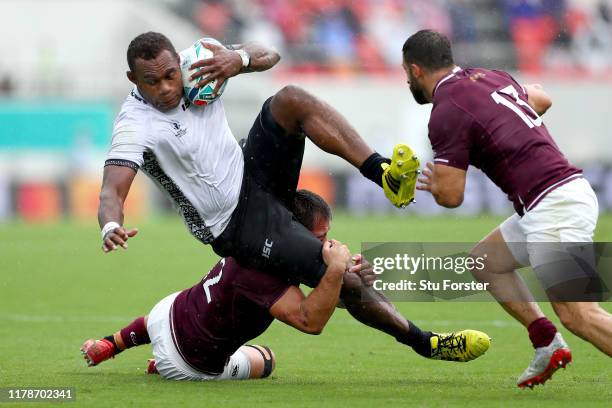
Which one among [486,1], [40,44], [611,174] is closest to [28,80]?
[40,44]

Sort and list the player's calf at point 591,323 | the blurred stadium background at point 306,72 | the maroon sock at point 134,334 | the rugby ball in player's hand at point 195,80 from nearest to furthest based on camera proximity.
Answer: the player's calf at point 591,323 → the rugby ball in player's hand at point 195,80 → the maroon sock at point 134,334 → the blurred stadium background at point 306,72

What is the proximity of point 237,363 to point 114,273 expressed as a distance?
8579 millimetres

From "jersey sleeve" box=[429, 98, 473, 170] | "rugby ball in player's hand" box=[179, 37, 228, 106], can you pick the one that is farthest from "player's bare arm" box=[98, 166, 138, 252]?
"jersey sleeve" box=[429, 98, 473, 170]

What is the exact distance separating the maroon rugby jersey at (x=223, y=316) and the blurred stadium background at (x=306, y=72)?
17.6 m

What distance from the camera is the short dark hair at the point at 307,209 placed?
27.0 feet

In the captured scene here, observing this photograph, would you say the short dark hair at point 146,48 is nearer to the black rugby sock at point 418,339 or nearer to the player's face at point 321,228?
the player's face at point 321,228

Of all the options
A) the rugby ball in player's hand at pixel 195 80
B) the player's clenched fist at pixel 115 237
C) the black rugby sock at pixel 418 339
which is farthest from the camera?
the black rugby sock at pixel 418 339

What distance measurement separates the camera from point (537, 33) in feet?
98.8

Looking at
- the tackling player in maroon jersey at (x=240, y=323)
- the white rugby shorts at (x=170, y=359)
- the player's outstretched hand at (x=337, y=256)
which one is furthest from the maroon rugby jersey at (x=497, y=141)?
the white rugby shorts at (x=170, y=359)

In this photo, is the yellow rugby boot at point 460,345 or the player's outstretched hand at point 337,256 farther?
the yellow rugby boot at point 460,345

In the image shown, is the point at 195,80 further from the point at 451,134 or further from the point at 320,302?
the point at 451,134

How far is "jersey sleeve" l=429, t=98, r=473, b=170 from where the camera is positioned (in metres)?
6.88
